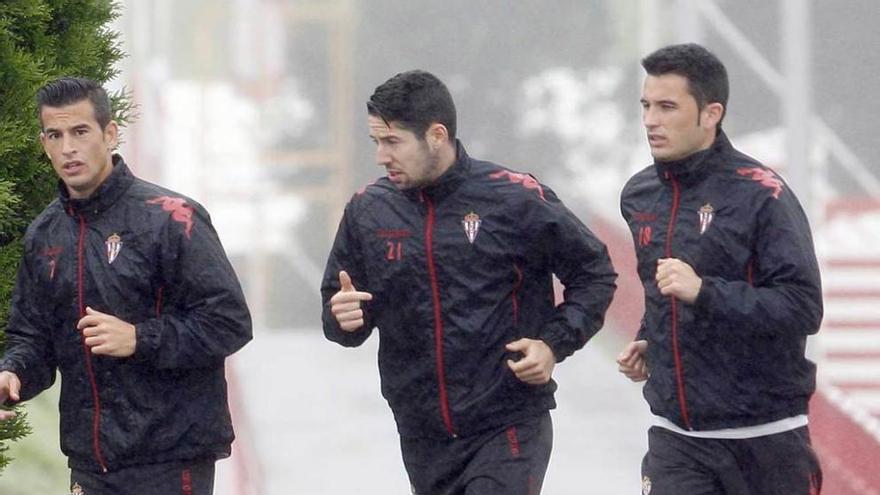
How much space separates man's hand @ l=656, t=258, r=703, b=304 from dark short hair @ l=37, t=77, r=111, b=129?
1425 millimetres

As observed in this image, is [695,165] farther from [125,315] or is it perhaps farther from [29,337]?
[29,337]

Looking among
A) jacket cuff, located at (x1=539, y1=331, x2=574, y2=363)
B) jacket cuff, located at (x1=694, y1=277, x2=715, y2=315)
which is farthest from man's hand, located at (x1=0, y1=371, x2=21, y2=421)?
jacket cuff, located at (x1=694, y1=277, x2=715, y2=315)

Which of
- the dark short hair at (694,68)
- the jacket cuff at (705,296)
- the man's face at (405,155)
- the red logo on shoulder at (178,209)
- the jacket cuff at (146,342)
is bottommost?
the jacket cuff at (146,342)

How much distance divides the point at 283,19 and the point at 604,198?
1.50 meters

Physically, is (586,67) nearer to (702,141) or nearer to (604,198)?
(604,198)

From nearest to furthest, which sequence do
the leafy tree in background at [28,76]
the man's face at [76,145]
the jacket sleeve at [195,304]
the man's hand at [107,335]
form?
the man's hand at [107,335] → the jacket sleeve at [195,304] → the man's face at [76,145] → the leafy tree in background at [28,76]

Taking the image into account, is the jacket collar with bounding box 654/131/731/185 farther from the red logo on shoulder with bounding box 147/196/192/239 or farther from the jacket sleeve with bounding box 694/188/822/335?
the red logo on shoulder with bounding box 147/196/192/239

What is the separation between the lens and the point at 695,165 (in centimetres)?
452

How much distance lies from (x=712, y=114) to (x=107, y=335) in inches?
63.9

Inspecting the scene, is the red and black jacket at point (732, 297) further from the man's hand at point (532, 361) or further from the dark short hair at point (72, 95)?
the dark short hair at point (72, 95)

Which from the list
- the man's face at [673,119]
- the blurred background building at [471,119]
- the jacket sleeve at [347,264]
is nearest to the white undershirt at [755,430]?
the man's face at [673,119]

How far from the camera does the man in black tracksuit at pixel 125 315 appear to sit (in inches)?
169

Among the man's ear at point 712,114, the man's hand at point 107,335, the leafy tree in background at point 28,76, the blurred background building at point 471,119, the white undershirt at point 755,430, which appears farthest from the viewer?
the blurred background building at point 471,119

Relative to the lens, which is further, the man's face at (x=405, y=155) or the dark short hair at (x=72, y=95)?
the man's face at (x=405, y=155)
